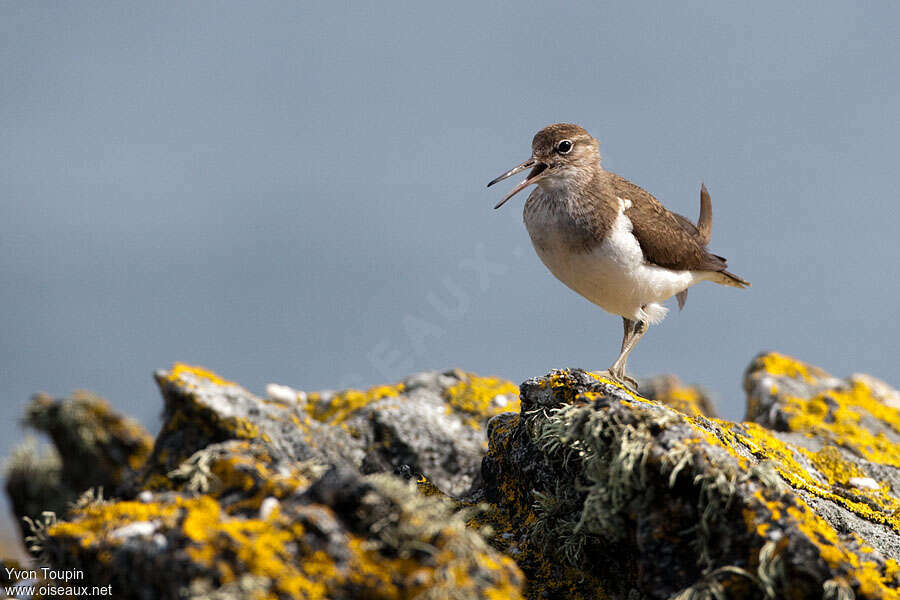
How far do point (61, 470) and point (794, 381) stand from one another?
32.2 ft

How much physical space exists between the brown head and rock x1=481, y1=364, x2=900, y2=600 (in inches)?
118

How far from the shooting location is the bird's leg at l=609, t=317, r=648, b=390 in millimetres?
7540

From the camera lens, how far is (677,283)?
8.25m

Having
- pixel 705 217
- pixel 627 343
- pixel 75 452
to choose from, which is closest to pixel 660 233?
pixel 627 343

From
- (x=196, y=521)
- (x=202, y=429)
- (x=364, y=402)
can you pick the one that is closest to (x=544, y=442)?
(x=196, y=521)

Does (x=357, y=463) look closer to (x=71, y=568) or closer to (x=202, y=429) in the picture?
(x=202, y=429)

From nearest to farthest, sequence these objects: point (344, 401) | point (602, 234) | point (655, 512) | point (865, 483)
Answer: point (655, 512) → point (865, 483) → point (602, 234) → point (344, 401)

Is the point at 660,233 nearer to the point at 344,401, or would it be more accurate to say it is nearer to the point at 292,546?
the point at 344,401

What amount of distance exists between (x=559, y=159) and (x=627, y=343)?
2195mm

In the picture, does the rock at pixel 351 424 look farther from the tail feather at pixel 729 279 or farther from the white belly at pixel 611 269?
the tail feather at pixel 729 279

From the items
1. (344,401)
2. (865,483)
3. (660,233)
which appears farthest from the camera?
(344,401)

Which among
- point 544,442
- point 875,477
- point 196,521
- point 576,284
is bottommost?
point 196,521

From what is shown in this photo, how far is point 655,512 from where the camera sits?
3980mm

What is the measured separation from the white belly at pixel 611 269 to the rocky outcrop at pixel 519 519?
1.68 m
